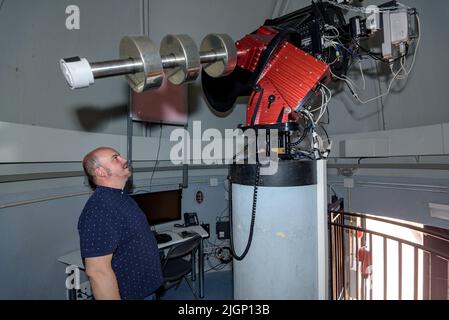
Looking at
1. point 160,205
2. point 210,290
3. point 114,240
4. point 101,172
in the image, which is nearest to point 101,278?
point 114,240

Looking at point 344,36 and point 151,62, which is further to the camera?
point 344,36

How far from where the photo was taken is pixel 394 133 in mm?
2324

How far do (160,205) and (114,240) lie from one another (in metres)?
1.75

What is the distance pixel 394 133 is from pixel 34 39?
9.69 ft

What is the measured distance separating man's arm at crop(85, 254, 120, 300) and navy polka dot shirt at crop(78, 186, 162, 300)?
0.03 metres

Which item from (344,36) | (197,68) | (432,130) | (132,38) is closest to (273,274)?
(197,68)

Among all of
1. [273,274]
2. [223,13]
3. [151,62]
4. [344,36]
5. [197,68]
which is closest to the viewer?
[151,62]

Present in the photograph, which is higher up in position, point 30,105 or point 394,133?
point 30,105

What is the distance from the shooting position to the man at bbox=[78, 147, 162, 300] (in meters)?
1.24

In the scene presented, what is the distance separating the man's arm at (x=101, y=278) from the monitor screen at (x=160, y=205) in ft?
4.95

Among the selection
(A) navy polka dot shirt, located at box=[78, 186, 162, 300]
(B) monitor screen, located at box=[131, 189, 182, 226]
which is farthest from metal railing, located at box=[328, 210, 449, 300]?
(B) monitor screen, located at box=[131, 189, 182, 226]

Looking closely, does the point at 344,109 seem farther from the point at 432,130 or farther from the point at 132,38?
the point at 132,38

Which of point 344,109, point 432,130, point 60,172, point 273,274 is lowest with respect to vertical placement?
point 273,274

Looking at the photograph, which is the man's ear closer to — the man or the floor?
the man
